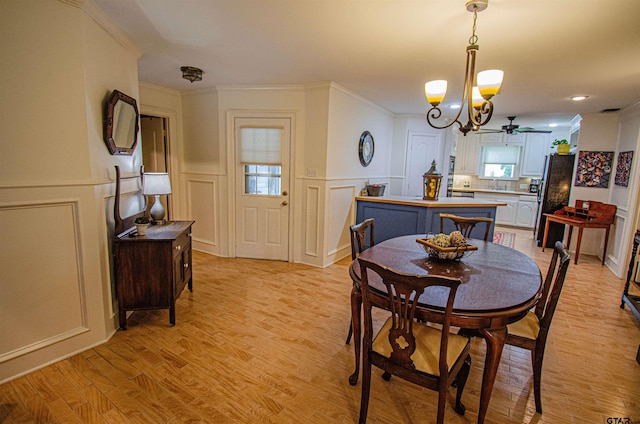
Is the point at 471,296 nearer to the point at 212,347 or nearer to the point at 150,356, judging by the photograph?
the point at 212,347

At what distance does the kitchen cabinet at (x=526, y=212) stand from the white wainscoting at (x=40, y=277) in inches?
322

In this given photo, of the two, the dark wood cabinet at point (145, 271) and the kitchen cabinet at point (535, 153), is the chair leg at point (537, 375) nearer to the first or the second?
the dark wood cabinet at point (145, 271)

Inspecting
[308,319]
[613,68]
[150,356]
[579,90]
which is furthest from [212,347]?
[579,90]

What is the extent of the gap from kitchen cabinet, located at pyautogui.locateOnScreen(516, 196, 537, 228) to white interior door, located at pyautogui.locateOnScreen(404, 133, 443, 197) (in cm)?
282

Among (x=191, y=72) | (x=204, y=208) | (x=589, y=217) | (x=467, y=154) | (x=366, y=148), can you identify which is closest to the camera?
(x=191, y=72)

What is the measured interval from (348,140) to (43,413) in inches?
154

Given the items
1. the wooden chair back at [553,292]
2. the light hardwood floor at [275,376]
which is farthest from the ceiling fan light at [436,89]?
the light hardwood floor at [275,376]

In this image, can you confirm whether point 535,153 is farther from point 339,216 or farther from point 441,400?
point 441,400

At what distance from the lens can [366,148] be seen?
16.0ft

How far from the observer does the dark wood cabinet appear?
2426 millimetres

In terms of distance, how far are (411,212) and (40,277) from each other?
3865mm

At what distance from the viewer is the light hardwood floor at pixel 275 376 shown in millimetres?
1740

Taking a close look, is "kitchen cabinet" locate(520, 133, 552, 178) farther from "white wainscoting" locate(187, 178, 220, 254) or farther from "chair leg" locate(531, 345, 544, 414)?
"white wainscoting" locate(187, 178, 220, 254)

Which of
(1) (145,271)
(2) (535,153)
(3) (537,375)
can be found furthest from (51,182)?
(2) (535,153)
